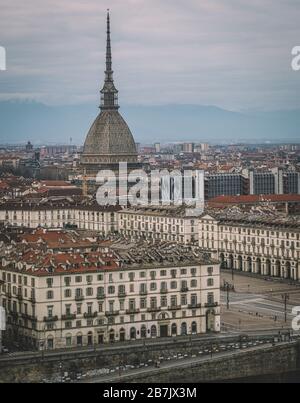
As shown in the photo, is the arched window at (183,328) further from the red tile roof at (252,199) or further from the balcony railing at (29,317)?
the red tile roof at (252,199)

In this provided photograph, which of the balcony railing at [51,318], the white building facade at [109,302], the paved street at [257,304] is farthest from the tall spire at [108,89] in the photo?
the balcony railing at [51,318]

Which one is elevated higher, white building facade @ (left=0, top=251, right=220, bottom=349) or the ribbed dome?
the ribbed dome

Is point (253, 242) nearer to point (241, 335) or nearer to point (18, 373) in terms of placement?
point (241, 335)

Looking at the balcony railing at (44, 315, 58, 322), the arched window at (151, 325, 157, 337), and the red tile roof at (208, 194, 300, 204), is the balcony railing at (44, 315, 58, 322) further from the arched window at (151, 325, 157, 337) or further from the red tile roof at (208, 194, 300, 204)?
the red tile roof at (208, 194, 300, 204)

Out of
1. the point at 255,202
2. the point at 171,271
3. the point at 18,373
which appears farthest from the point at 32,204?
the point at 18,373

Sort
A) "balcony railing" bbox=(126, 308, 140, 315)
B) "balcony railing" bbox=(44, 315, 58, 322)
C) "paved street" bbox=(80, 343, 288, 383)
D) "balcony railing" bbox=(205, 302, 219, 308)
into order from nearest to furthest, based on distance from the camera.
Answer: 1. "paved street" bbox=(80, 343, 288, 383)
2. "balcony railing" bbox=(44, 315, 58, 322)
3. "balcony railing" bbox=(126, 308, 140, 315)
4. "balcony railing" bbox=(205, 302, 219, 308)

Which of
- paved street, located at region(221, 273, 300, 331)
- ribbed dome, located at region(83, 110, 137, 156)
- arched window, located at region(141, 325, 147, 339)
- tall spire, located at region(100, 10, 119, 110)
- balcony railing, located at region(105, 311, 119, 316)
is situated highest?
tall spire, located at region(100, 10, 119, 110)

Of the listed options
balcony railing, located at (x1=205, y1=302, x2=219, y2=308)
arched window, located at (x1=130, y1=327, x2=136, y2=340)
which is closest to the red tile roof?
balcony railing, located at (x1=205, y1=302, x2=219, y2=308)

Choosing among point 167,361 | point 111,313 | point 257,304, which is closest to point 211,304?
point 111,313
